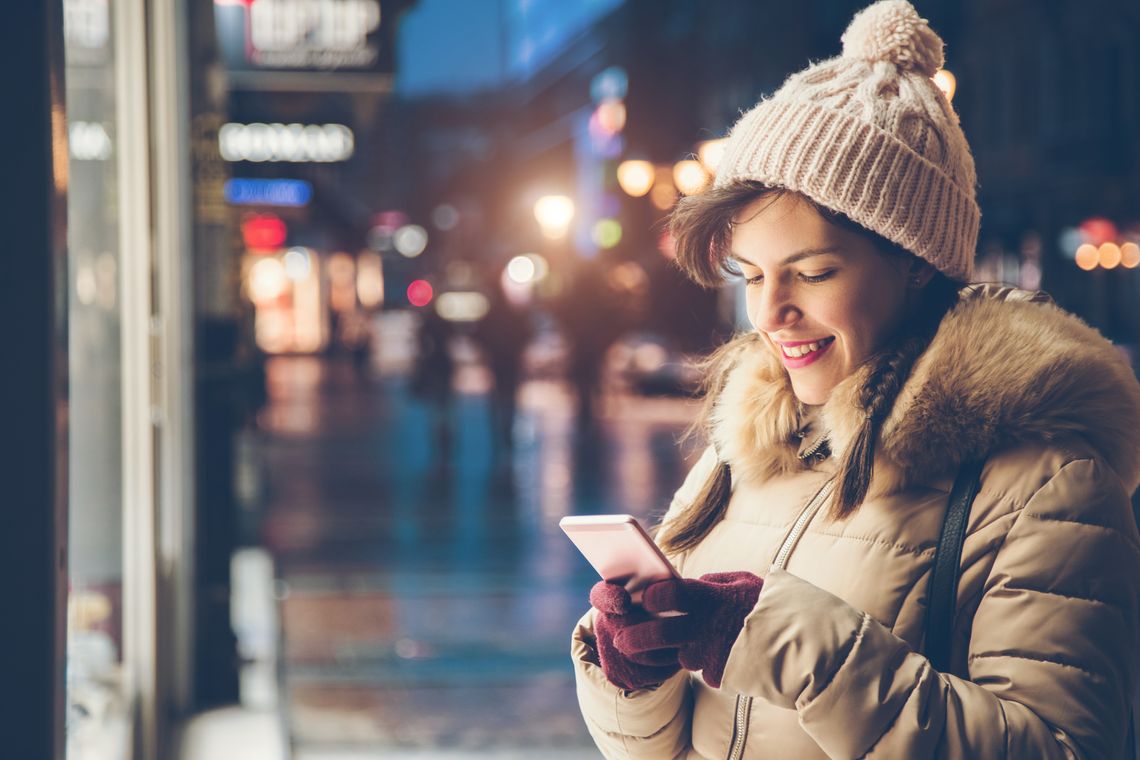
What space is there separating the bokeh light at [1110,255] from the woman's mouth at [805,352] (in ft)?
93.8

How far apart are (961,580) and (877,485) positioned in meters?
0.18

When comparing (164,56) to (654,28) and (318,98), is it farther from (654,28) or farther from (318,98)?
(654,28)

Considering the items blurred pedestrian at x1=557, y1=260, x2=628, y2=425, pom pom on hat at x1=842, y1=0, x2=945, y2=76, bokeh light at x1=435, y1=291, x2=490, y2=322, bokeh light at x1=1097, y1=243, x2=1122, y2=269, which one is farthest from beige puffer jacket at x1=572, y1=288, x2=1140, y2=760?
bokeh light at x1=1097, y1=243, x2=1122, y2=269

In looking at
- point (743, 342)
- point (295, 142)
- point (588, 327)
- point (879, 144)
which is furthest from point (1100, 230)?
point (879, 144)

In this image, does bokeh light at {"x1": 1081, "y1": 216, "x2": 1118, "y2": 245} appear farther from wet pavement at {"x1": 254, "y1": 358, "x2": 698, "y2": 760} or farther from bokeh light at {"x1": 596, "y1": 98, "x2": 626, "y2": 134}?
wet pavement at {"x1": 254, "y1": 358, "x2": 698, "y2": 760}

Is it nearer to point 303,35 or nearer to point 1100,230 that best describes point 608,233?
point 1100,230

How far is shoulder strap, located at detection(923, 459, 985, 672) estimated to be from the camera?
1.75 metres

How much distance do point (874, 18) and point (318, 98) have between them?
1084 cm

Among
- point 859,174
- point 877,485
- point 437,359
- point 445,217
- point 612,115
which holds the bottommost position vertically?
point 437,359

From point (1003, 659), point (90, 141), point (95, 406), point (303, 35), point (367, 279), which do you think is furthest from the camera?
point (367, 279)

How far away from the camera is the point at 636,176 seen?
20203 mm

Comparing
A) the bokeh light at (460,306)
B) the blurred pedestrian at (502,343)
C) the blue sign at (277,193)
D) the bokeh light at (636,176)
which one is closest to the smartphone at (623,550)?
the blue sign at (277,193)

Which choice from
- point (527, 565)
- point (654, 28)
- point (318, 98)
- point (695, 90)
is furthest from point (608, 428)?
point (654, 28)

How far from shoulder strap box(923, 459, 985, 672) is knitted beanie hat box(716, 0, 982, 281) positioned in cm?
40
